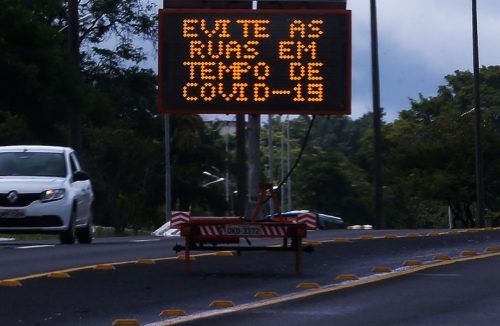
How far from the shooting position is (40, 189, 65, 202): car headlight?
2000 centimetres

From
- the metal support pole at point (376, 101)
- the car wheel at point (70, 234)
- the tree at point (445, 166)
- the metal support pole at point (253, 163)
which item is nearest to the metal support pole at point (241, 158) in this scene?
the metal support pole at point (376, 101)

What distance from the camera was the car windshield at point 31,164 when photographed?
67.8ft

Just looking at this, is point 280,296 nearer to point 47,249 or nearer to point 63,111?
point 47,249

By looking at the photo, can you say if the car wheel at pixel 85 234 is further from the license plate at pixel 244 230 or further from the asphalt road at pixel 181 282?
the license plate at pixel 244 230

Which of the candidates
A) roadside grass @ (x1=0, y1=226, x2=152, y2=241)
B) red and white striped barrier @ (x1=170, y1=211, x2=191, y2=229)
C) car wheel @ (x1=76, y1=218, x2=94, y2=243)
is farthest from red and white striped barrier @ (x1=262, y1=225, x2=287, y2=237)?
roadside grass @ (x1=0, y1=226, x2=152, y2=241)

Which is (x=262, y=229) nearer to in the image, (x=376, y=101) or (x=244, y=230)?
(x=244, y=230)

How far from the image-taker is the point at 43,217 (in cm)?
1995

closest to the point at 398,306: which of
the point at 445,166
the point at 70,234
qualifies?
the point at 70,234

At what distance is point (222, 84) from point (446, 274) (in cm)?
324

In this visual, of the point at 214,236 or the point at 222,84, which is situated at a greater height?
the point at 222,84

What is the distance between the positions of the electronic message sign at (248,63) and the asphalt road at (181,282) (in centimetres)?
187

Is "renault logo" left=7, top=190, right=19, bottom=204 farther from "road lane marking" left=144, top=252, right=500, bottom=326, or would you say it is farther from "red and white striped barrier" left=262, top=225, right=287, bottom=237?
"road lane marking" left=144, top=252, right=500, bottom=326

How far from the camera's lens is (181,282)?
13.6 metres

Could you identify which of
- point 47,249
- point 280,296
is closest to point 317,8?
point 280,296
